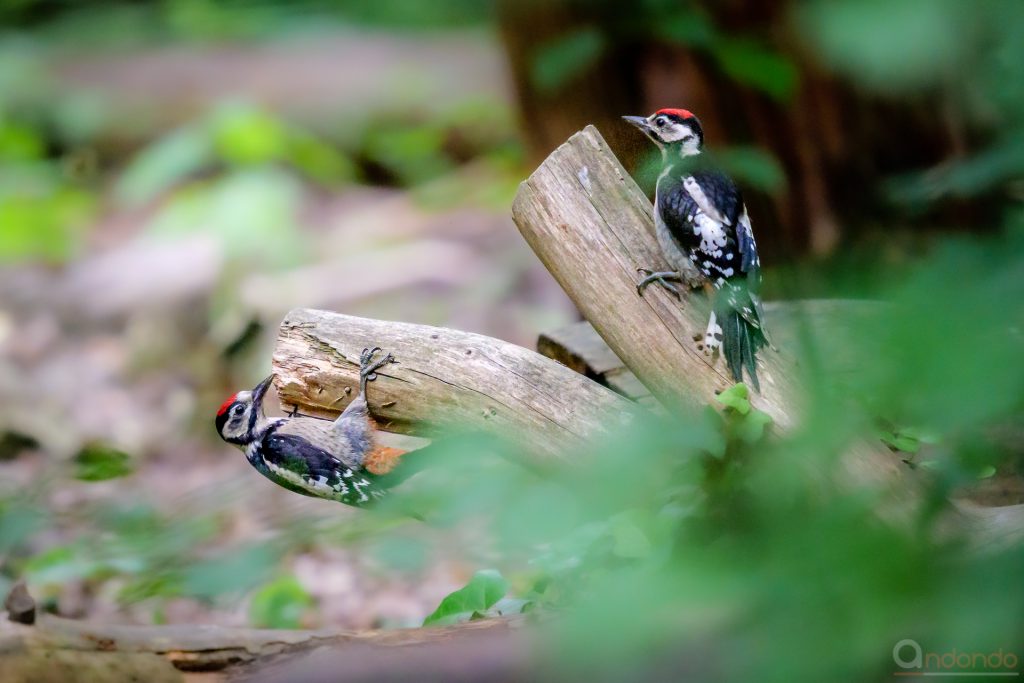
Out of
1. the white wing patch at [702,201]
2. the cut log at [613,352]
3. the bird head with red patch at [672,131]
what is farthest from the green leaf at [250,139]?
the white wing patch at [702,201]

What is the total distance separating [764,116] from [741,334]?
2861 mm

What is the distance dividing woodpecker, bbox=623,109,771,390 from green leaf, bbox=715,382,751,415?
0.36 ft

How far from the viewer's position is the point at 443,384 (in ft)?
7.86

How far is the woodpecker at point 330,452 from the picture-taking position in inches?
96.4

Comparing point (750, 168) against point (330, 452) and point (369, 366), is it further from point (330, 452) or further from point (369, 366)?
point (330, 452)

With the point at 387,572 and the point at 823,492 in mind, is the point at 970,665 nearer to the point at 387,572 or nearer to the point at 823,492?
the point at 823,492

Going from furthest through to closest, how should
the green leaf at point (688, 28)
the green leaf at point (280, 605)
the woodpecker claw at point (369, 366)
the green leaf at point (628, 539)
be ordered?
1. the green leaf at point (280, 605)
2. the woodpecker claw at point (369, 366)
3. the green leaf at point (628, 539)
4. the green leaf at point (688, 28)

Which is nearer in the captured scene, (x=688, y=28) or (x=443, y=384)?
(x=688, y=28)

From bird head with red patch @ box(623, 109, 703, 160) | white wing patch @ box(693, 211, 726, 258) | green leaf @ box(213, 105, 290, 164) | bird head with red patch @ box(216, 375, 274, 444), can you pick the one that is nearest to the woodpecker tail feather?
white wing patch @ box(693, 211, 726, 258)

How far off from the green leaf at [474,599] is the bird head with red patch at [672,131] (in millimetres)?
1169

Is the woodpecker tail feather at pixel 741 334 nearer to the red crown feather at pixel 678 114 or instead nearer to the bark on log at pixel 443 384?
the bark on log at pixel 443 384

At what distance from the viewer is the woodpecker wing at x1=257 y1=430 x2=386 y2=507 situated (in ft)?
8.16

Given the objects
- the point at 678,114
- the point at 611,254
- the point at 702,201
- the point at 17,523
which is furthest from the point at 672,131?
the point at 17,523

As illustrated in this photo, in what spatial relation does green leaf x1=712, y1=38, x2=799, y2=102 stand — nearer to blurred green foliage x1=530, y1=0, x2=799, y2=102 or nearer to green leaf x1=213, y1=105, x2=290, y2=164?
blurred green foliage x1=530, y1=0, x2=799, y2=102
